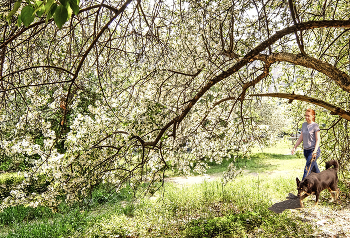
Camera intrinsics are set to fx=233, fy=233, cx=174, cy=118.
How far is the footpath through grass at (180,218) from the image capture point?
4316 mm

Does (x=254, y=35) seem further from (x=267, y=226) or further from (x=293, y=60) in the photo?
(x=267, y=226)

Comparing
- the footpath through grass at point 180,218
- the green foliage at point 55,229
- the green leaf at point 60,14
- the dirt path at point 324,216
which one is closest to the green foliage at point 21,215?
the footpath through grass at point 180,218

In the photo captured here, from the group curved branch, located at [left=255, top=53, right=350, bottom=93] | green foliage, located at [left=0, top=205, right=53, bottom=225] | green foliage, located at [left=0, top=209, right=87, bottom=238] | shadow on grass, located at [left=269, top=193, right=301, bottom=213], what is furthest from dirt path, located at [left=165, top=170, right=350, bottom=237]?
green foliage, located at [left=0, top=205, right=53, bottom=225]

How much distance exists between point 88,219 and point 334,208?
5.79 meters

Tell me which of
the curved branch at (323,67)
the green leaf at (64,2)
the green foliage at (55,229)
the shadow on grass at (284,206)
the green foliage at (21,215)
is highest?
the curved branch at (323,67)

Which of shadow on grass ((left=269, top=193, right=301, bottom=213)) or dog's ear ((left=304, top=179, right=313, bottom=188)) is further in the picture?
shadow on grass ((left=269, top=193, right=301, bottom=213))

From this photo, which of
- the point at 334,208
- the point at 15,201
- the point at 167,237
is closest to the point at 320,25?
the point at 167,237

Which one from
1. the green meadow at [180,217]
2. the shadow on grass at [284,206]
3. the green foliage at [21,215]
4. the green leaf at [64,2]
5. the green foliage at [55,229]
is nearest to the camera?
the green leaf at [64,2]

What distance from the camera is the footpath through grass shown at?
432 cm

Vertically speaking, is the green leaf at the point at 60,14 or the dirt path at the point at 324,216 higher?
the green leaf at the point at 60,14

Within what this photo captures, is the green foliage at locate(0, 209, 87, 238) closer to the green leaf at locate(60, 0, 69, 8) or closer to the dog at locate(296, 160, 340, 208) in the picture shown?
the dog at locate(296, 160, 340, 208)

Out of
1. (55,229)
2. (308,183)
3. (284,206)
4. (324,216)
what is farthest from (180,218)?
(324,216)

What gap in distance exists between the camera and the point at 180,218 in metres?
5.57

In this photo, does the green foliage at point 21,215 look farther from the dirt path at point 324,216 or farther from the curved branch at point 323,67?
the curved branch at point 323,67
